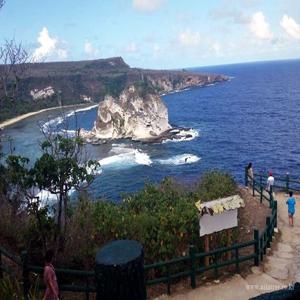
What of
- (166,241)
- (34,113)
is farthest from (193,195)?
(34,113)

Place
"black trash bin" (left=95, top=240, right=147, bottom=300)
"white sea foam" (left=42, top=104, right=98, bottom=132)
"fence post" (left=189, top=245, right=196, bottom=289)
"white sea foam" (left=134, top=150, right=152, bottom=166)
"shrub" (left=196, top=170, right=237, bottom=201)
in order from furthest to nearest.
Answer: "white sea foam" (left=134, top=150, right=152, bottom=166) < "shrub" (left=196, top=170, right=237, bottom=201) < "white sea foam" (left=42, top=104, right=98, bottom=132) < "fence post" (left=189, top=245, right=196, bottom=289) < "black trash bin" (left=95, top=240, right=147, bottom=300)

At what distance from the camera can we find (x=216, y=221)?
10633 millimetres

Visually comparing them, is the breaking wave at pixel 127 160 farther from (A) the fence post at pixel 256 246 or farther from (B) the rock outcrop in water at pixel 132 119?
(A) the fence post at pixel 256 246

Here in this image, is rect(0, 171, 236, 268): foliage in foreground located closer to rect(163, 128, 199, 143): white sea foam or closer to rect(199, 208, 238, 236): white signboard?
rect(199, 208, 238, 236): white signboard

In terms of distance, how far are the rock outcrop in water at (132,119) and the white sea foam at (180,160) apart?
18.3 m

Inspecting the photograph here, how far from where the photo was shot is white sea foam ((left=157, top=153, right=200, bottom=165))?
55.2 metres

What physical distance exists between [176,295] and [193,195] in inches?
199

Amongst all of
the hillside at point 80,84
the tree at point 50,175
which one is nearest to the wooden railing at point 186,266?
the tree at point 50,175

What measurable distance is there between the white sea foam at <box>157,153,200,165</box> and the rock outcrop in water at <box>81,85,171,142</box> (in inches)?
720

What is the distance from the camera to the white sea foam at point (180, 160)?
55.2 m

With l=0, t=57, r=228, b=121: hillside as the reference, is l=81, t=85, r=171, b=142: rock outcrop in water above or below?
below

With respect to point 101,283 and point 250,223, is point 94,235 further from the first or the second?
point 101,283

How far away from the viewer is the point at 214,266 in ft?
34.1

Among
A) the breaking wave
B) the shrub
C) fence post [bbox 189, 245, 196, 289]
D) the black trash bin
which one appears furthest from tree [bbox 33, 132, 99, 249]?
the breaking wave
